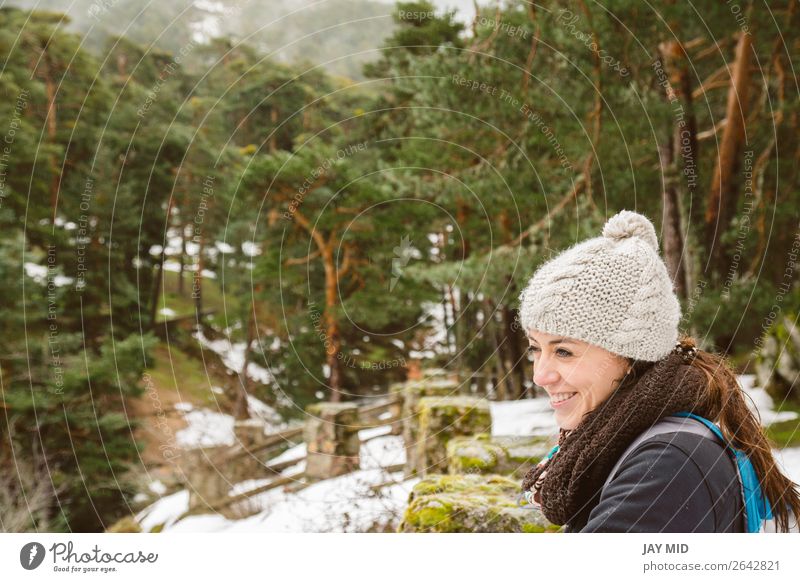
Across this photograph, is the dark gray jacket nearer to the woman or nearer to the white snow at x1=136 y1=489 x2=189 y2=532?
the woman

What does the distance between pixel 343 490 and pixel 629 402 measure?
2196mm

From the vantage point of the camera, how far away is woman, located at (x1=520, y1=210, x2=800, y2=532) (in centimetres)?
71

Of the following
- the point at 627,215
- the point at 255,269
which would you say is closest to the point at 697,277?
the point at 627,215

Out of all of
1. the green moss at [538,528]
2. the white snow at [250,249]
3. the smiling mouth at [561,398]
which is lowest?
the green moss at [538,528]

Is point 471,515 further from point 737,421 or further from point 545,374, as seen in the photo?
point 737,421

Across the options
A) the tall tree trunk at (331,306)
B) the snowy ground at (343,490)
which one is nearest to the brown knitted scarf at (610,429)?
the snowy ground at (343,490)

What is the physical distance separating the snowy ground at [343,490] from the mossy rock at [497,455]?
291 mm

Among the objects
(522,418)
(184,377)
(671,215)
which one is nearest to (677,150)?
(671,215)

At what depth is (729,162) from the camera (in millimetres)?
3646

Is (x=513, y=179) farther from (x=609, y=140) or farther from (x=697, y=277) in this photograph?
(x=697, y=277)

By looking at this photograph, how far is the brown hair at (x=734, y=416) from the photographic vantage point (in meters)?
0.81

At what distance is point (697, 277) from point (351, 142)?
4669 millimetres

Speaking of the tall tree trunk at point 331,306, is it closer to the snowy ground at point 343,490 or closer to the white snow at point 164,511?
the snowy ground at point 343,490

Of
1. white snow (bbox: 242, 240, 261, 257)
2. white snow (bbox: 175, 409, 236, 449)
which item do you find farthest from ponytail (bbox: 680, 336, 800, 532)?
white snow (bbox: 242, 240, 261, 257)
